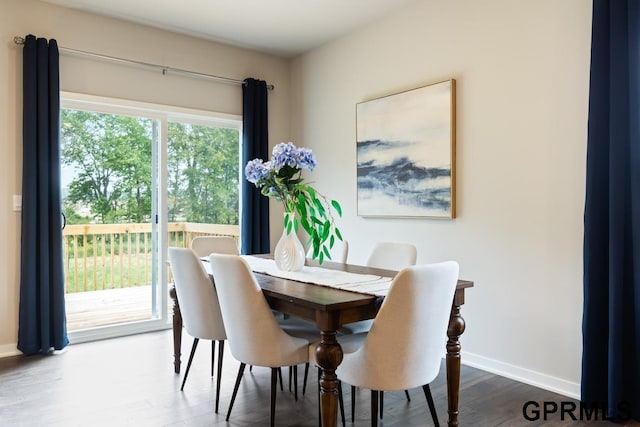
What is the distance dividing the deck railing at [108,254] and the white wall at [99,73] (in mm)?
421

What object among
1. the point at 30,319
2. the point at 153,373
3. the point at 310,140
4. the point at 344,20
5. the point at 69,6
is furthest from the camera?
the point at 310,140

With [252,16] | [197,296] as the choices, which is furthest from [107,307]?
[252,16]

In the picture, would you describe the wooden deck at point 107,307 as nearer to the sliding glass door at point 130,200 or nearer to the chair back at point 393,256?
the sliding glass door at point 130,200

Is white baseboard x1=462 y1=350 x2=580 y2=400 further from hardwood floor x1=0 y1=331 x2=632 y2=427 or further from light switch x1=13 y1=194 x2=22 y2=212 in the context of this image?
light switch x1=13 y1=194 x2=22 y2=212

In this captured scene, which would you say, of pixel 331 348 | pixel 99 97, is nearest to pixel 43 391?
pixel 331 348

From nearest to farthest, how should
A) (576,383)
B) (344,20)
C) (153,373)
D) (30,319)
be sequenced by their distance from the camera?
(576,383) < (153,373) < (30,319) < (344,20)

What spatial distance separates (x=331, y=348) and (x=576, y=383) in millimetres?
1724

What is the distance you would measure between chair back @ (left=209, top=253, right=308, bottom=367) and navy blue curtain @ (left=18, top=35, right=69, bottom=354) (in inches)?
78.0

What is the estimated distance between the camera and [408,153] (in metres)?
3.71

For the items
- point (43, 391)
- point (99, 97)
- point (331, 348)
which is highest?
point (99, 97)

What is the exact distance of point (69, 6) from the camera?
3.75 m

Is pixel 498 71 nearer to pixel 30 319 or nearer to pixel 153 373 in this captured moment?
pixel 153 373

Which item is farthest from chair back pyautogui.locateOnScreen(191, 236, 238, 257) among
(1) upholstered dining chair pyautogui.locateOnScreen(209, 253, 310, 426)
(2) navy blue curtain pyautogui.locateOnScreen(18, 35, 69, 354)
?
(1) upholstered dining chair pyautogui.locateOnScreen(209, 253, 310, 426)

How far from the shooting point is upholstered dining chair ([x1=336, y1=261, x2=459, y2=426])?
1879 mm
